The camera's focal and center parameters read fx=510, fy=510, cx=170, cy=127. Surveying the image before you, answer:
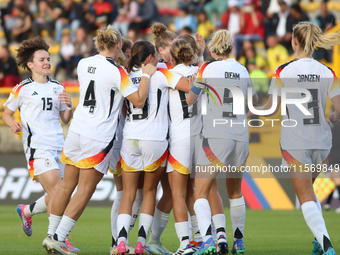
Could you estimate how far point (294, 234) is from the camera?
7914 mm

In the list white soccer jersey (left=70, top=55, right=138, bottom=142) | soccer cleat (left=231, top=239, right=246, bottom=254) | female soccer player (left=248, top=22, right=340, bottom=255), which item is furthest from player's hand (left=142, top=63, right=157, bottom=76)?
soccer cleat (left=231, top=239, right=246, bottom=254)

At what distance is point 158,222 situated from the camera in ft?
20.2

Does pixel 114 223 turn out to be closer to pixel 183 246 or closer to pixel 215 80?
pixel 183 246

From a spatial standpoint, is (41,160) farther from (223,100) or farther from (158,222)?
(223,100)

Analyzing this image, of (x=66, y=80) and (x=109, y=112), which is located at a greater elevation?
(x=66, y=80)

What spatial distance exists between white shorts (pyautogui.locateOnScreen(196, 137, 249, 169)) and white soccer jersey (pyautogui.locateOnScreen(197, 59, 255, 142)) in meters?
0.06

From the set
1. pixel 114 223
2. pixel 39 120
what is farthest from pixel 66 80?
pixel 114 223

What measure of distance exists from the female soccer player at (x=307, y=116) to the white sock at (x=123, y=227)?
5.91 feet

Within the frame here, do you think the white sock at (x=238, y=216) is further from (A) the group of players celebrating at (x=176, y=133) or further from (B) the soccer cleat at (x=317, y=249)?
(B) the soccer cleat at (x=317, y=249)

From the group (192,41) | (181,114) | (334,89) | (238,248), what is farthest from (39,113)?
(334,89)

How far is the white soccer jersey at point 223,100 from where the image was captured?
5570 millimetres

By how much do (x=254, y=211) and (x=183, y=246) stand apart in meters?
6.16

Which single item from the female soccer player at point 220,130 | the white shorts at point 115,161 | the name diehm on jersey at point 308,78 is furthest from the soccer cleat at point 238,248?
the name diehm on jersey at point 308,78

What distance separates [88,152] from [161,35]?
1697 mm
